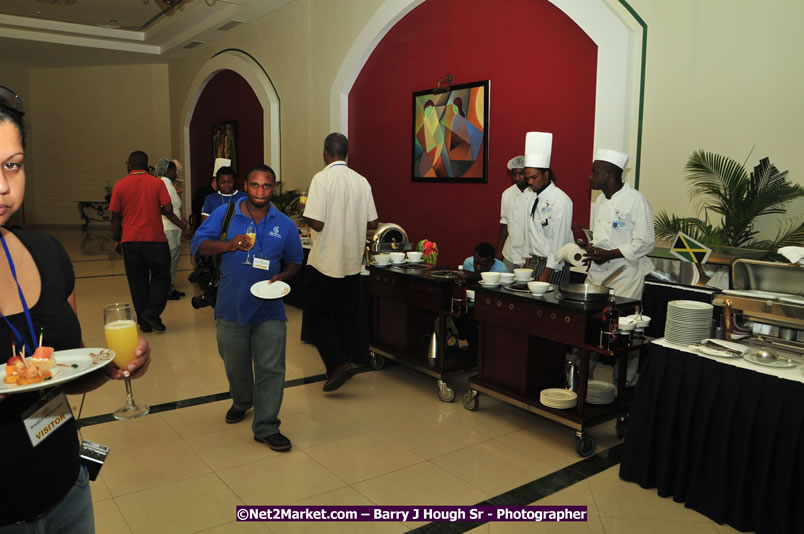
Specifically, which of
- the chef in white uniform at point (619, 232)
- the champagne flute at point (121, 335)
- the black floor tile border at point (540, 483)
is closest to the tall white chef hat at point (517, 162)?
the chef in white uniform at point (619, 232)

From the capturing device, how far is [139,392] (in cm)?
393

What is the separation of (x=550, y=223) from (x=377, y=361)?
1.61m

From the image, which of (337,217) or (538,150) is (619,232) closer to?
(538,150)

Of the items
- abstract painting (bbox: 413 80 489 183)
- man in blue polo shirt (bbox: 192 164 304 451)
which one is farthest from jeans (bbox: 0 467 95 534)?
abstract painting (bbox: 413 80 489 183)

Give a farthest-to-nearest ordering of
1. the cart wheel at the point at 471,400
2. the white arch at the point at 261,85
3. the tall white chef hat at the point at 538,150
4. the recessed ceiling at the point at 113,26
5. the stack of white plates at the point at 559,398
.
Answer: the recessed ceiling at the point at 113,26, the white arch at the point at 261,85, the tall white chef hat at the point at 538,150, the cart wheel at the point at 471,400, the stack of white plates at the point at 559,398

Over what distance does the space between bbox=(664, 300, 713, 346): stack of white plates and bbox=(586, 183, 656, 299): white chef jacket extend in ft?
2.95

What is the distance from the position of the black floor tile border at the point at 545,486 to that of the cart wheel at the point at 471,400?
0.81 m

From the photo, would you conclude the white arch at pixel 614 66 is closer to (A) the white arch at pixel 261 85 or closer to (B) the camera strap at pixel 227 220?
(B) the camera strap at pixel 227 220

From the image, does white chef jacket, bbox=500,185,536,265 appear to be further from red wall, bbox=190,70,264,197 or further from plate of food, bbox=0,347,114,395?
red wall, bbox=190,70,264,197

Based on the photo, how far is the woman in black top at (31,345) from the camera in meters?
0.96

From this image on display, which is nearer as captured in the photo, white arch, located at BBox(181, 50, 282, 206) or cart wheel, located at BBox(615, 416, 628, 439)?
cart wheel, located at BBox(615, 416, 628, 439)

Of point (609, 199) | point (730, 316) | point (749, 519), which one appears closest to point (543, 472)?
point (749, 519)

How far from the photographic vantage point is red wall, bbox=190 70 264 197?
31.1ft

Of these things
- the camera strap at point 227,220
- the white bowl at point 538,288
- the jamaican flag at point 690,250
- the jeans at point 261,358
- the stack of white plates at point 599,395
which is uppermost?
the camera strap at point 227,220
